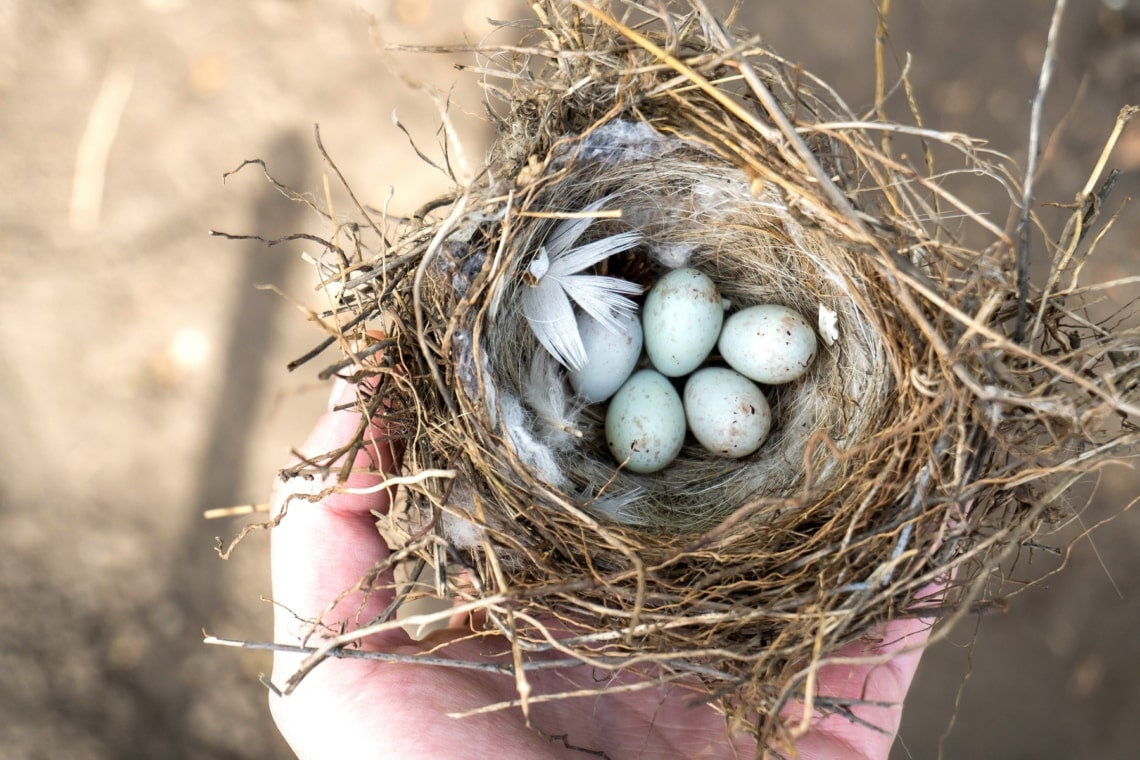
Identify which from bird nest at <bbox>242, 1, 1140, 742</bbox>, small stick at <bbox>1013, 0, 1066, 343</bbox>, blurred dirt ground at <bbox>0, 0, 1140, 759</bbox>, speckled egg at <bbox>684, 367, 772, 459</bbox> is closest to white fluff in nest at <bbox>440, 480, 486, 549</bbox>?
bird nest at <bbox>242, 1, 1140, 742</bbox>

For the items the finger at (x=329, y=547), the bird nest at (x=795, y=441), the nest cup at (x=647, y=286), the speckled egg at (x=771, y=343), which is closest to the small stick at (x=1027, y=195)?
the bird nest at (x=795, y=441)

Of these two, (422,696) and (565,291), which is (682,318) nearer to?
(565,291)

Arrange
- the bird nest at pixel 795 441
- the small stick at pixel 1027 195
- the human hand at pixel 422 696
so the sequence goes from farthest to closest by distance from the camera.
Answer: the human hand at pixel 422 696 → the bird nest at pixel 795 441 → the small stick at pixel 1027 195

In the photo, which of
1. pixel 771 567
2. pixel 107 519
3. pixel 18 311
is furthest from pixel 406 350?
pixel 18 311

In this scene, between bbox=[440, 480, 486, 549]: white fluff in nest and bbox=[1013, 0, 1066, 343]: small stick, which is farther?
bbox=[440, 480, 486, 549]: white fluff in nest

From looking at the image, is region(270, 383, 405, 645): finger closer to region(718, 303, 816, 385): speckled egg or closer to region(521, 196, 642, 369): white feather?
region(521, 196, 642, 369): white feather

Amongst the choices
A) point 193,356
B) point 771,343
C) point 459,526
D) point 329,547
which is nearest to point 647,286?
point 771,343

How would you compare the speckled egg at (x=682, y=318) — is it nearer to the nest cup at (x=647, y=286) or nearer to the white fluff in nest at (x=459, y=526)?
the nest cup at (x=647, y=286)
